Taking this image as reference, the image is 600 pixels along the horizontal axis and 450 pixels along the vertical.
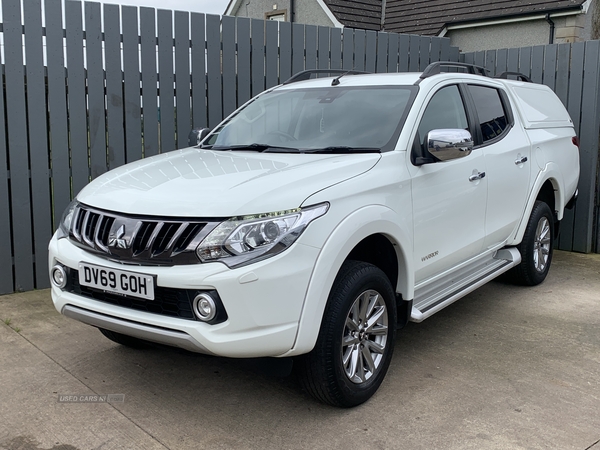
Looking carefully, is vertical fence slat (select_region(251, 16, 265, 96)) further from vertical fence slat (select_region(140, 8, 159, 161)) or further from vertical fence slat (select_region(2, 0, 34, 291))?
vertical fence slat (select_region(2, 0, 34, 291))

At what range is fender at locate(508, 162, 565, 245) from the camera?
17.8ft

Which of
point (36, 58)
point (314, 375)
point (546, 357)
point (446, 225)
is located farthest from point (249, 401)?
point (36, 58)

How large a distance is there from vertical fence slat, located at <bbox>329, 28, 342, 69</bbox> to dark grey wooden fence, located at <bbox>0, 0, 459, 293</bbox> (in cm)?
84

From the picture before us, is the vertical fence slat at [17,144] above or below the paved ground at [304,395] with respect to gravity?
above

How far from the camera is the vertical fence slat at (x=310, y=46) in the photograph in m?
7.16

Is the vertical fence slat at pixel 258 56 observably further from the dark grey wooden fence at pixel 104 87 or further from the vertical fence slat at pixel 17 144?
the vertical fence slat at pixel 17 144

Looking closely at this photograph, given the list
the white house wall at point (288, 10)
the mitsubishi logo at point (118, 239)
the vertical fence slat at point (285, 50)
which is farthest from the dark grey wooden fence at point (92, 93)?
the white house wall at point (288, 10)

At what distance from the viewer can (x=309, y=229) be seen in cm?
303

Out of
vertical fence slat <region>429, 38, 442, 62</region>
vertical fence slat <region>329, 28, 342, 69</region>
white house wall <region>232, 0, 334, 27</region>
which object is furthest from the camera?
white house wall <region>232, 0, 334, 27</region>

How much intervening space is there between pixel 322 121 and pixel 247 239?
160 centimetres

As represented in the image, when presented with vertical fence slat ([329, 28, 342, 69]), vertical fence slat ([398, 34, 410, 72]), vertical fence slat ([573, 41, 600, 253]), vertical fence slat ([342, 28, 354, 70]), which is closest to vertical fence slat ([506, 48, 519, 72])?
vertical fence slat ([573, 41, 600, 253])

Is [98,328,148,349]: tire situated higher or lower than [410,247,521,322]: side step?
lower

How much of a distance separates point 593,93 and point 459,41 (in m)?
7.73

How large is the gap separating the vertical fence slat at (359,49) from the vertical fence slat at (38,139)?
3.71 metres
